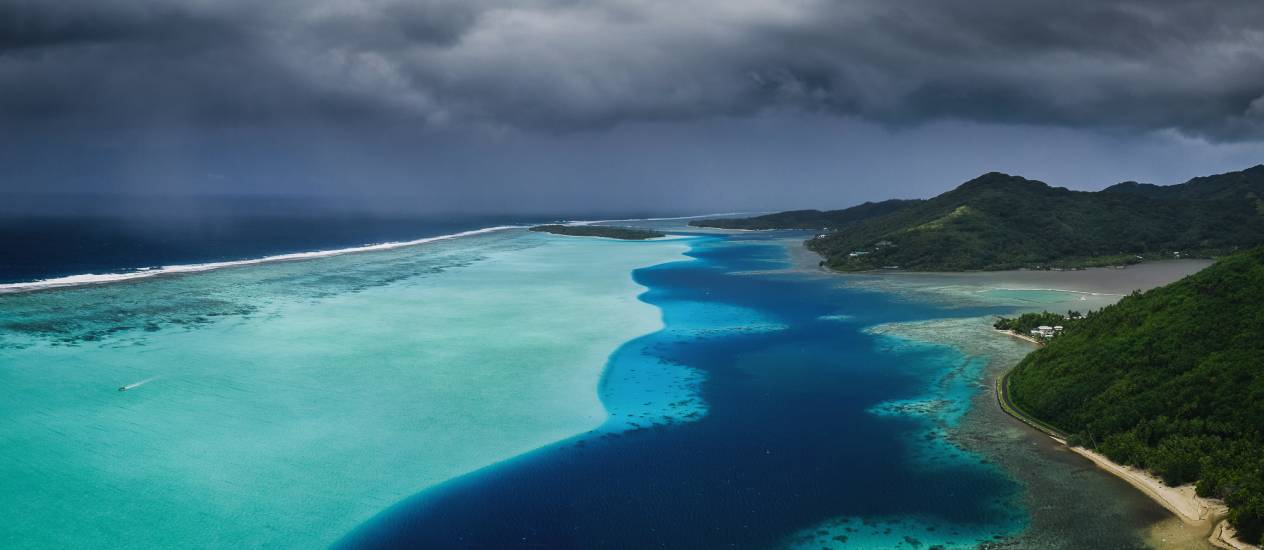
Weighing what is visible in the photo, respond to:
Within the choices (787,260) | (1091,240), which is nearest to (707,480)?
(787,260)

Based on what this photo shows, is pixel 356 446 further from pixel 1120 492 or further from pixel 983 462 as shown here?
pixel 1120 492

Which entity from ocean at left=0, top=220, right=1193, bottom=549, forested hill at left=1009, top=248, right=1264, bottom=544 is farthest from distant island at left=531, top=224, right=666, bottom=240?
forested hill at left=1009, top=248, right=1264, bottom=544

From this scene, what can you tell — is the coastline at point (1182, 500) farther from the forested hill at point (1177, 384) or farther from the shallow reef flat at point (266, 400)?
the shallow reef flat at point (266, 400)

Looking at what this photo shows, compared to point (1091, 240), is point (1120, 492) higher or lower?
lower

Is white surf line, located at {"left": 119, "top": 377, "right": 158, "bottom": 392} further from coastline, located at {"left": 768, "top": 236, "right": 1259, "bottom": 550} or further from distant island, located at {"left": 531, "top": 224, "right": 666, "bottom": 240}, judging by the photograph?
distant island, located at {"left": 531, "top": 224, "right": 666, "bottom": 240}

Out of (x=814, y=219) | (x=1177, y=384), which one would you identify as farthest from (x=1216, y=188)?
(x=1177, y=384)

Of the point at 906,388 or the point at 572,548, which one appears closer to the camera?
the point at 572,548

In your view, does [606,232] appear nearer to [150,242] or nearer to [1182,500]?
[150,242]
